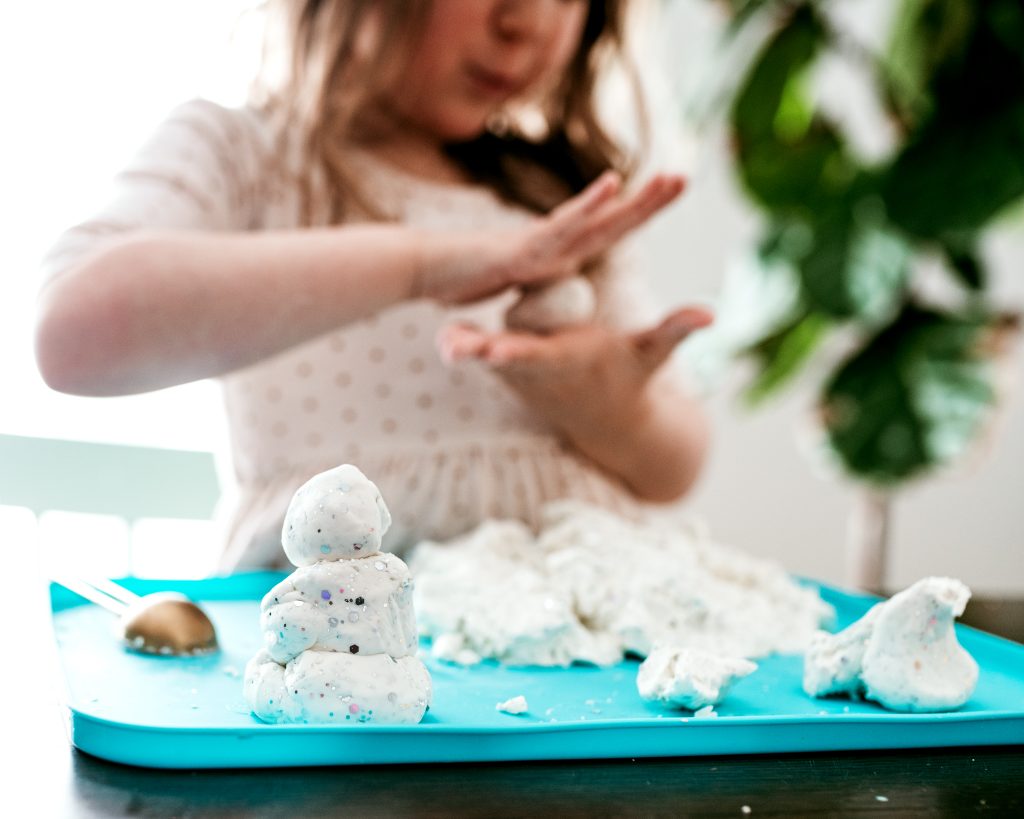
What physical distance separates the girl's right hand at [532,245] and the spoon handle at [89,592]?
Answer: 260mm

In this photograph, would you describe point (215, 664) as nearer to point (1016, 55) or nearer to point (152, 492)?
point (152, 492)

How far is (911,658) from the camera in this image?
1.33 feet

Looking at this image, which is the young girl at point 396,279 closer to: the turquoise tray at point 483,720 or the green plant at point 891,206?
the turquoise tray at point 483,720

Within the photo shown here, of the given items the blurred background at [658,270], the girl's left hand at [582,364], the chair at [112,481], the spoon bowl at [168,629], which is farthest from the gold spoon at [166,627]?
the chair at [112,481]

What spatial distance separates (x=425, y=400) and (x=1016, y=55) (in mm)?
968

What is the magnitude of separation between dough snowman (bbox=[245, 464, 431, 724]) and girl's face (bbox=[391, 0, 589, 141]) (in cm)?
54

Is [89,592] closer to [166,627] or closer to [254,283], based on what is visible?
[166,627]

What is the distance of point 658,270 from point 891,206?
65 cm

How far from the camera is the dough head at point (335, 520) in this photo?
349mm

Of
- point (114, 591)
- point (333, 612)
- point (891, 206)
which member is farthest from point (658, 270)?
point (333, 612)

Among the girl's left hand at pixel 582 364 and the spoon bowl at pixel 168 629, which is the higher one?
the girl's left hand at pixel 582 364

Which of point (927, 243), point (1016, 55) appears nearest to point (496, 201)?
point (927, 243)

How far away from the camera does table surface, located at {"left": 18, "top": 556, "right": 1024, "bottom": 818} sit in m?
0.30

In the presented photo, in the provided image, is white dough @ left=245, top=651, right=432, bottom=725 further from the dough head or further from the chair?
the chair
